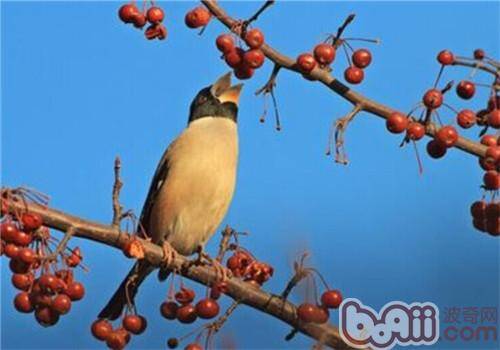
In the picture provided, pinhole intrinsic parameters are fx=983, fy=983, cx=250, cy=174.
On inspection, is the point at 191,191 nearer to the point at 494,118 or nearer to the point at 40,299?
the point at 40,299

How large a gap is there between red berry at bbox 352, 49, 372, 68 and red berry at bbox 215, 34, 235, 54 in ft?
1.17

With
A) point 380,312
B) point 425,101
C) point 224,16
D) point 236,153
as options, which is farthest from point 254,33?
point 236,153

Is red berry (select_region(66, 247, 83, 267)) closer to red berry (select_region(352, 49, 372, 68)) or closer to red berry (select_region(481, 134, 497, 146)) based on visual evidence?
red berry (select_region(352, 49, 372, 68))

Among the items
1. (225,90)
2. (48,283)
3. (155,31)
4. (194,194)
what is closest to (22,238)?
(48,283)

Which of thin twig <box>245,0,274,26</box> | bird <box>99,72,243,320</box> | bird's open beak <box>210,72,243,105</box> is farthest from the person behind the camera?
bird's open beak <box>210,72,243,105</box>

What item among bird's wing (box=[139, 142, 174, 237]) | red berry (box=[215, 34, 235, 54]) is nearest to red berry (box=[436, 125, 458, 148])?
red berry (box=[215, 34, 235, 54])

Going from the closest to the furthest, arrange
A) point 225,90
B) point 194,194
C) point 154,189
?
point 194,194 → point 154,189 → point 225,90

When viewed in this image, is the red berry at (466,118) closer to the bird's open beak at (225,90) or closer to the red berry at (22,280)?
the red berry at (22,280)

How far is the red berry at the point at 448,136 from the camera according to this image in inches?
101

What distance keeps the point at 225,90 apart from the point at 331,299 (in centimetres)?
211

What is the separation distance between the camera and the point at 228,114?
458 cm

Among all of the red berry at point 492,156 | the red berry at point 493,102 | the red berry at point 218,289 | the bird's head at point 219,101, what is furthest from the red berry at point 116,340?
the bird's head at point 219,101

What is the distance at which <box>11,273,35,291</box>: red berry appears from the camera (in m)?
2.63

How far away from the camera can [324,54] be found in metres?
2.60
